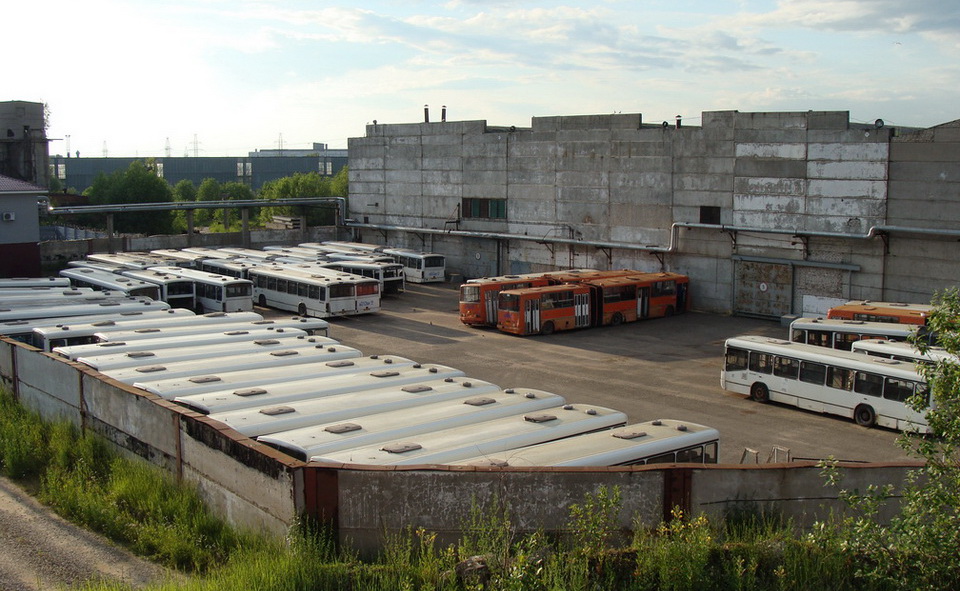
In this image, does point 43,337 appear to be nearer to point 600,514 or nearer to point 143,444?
point 143,444

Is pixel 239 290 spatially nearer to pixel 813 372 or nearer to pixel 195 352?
pixel 195 352

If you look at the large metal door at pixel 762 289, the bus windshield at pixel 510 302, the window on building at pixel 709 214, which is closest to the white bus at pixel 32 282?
the bus windshield at pixel 510 302

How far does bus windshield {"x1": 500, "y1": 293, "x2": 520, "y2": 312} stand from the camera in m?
35.3

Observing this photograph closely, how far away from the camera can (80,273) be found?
40.8m

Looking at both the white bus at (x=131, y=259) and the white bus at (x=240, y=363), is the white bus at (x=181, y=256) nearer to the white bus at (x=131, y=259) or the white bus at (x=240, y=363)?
the white bus at (x=131, y=259)

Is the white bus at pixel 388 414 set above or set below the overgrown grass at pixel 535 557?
above

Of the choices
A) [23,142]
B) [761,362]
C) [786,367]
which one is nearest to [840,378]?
[786,367]

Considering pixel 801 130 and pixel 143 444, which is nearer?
pixel 143 444

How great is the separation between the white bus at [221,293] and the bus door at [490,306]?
32.2 ft

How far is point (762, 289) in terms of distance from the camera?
39344mm

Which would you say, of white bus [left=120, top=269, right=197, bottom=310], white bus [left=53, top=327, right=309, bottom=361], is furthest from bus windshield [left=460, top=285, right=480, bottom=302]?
white bus [left=53, top=327, right=309, bottom=361]

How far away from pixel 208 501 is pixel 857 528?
978cm

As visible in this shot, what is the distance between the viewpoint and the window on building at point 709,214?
4072 cm

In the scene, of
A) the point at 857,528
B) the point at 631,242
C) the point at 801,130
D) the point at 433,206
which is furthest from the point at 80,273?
the point at 857,528
